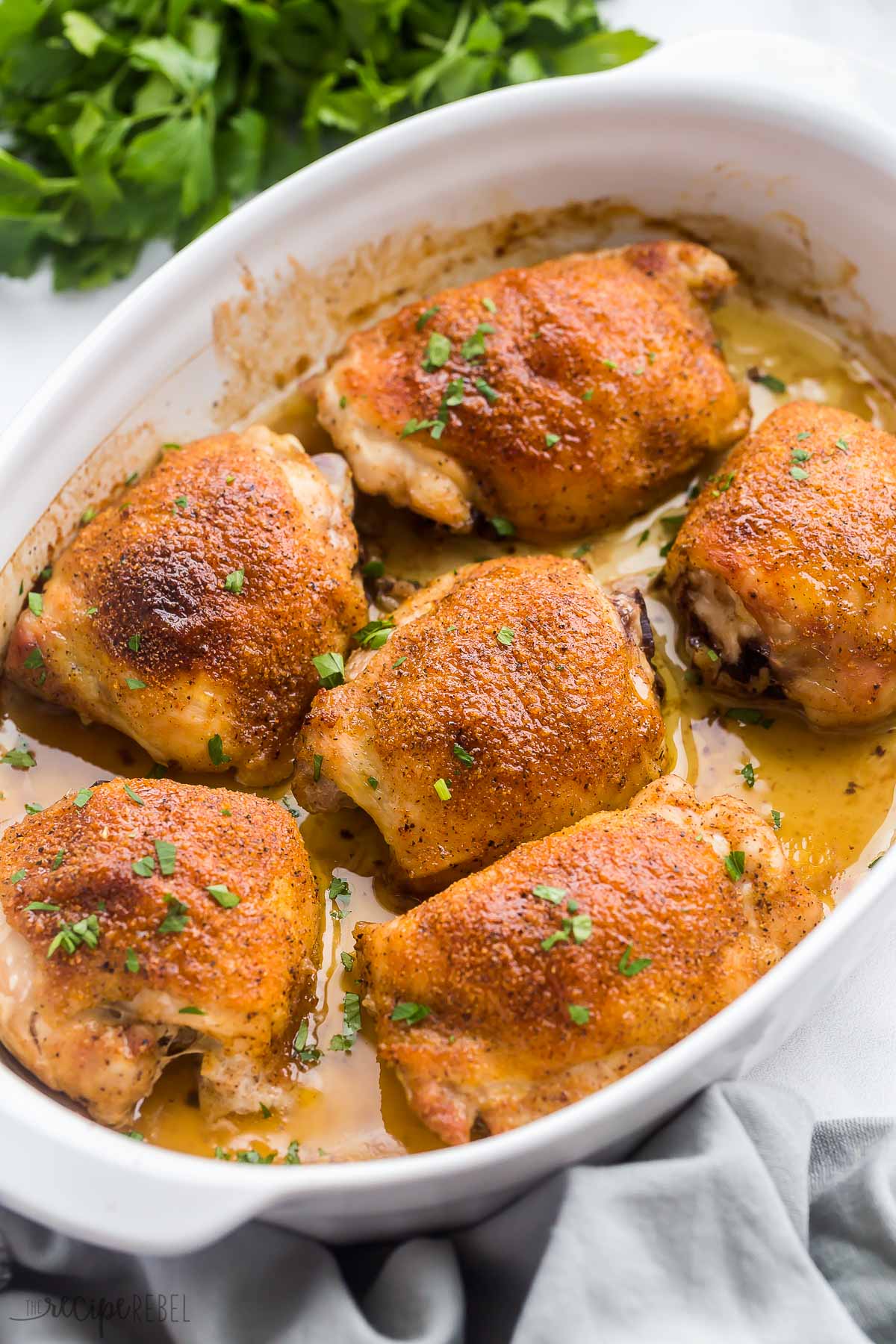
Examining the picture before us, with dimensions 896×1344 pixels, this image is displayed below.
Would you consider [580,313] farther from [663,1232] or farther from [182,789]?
[663,1232]

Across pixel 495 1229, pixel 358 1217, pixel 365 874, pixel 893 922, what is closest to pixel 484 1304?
pixel 495 1229

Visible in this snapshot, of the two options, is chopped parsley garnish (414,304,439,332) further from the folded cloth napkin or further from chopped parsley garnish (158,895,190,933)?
the folded cloth napkin

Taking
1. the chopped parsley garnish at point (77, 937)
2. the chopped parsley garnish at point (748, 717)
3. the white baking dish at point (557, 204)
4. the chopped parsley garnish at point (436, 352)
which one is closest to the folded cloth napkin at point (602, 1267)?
the white baking dish at point (557, 204)

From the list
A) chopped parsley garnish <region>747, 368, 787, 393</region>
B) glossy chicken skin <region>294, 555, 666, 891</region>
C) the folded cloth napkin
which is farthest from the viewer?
chopped parsley garnish <region>747, 368, 787, 393</region>

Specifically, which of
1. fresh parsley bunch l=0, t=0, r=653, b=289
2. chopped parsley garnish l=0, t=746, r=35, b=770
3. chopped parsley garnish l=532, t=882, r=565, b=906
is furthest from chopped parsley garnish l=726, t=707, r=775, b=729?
fresh parsley bunch l=0, t=0, r=653, b=289

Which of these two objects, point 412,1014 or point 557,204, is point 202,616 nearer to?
point 412,1014

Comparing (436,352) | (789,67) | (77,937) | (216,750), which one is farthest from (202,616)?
(789,67)
